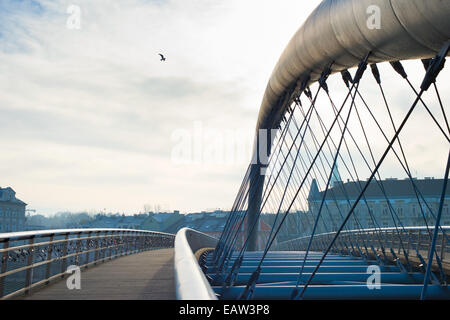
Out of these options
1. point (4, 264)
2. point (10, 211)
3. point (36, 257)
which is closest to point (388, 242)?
point (36, 257)

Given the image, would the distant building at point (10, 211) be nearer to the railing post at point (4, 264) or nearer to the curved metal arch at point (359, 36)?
the curved metal arch at point (359, 36)

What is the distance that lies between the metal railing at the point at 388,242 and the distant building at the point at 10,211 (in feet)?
203

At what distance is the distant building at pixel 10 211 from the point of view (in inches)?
3201

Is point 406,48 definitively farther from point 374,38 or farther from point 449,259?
point 449,259

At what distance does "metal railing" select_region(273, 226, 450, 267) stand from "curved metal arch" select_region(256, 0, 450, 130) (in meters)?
3.54

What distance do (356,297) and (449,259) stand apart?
3.93 metres

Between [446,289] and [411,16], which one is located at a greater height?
[411,16]

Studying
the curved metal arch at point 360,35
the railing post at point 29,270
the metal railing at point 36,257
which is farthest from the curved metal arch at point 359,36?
the railing post at point 29,270

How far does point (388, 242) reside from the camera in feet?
43.9

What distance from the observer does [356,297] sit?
8234 millimetres

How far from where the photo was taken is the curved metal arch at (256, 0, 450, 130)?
617 centimetres

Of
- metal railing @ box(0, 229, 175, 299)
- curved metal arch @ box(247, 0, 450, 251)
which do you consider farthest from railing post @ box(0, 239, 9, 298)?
curved metal arch @ box(247, 0, 450, 251)

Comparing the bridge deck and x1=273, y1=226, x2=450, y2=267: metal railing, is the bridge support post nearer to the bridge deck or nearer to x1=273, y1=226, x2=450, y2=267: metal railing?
x1=273, y1=226, x2=450, y2=267: metal railing
